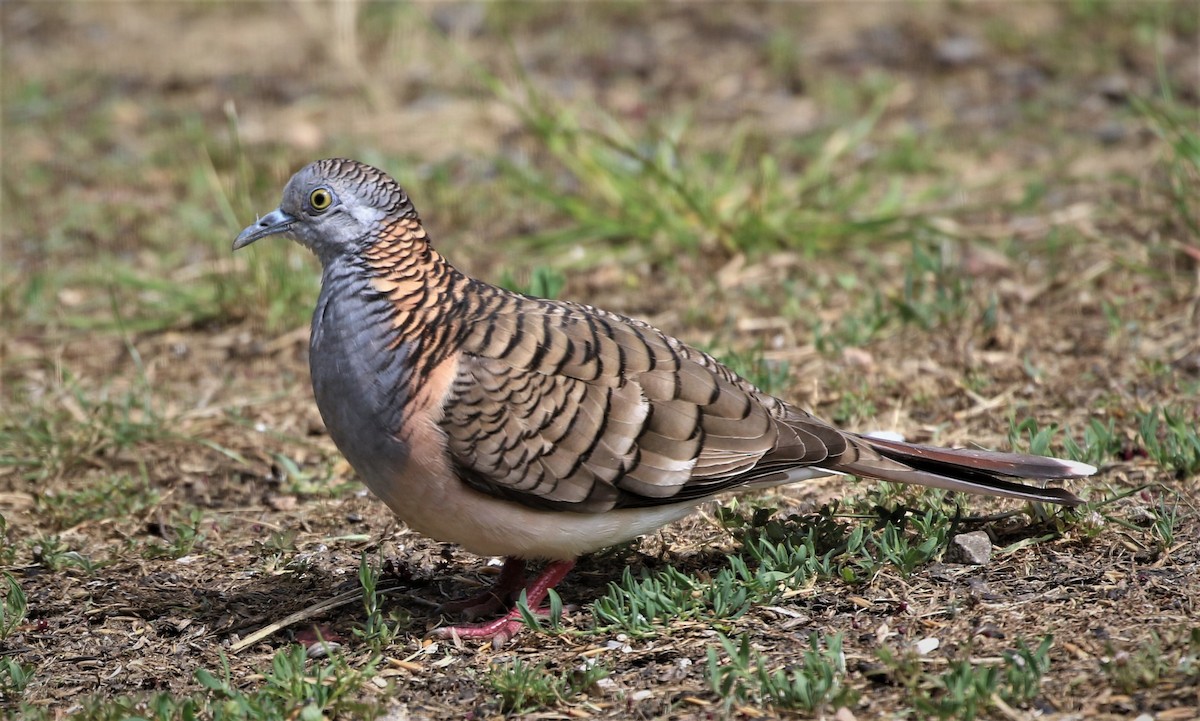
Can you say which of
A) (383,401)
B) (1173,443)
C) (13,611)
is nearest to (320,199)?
(383,401)

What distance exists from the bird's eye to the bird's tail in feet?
5.28

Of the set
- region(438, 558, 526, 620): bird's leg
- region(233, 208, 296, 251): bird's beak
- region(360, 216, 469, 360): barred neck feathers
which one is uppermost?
region(233, 208, 296, 251): bird's beak

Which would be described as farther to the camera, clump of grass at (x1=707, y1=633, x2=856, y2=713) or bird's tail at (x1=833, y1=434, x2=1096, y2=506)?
bird's tail at (x1=833, y1=434, x2=1096, y2=506)

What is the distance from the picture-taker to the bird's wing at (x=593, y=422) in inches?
143

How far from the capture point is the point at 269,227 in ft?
12.9

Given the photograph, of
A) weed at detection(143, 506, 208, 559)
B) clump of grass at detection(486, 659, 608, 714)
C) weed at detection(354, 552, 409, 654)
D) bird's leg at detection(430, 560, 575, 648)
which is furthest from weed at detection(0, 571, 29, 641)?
clump of grass at detection(486, 659, 608, 714)

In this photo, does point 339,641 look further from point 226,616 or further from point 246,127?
point 246,127

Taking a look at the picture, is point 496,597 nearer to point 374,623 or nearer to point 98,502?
point 374,623

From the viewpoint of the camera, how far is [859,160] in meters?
7.62

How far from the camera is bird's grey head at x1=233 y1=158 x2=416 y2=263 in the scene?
12.5 ft

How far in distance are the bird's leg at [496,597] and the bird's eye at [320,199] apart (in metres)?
1.15

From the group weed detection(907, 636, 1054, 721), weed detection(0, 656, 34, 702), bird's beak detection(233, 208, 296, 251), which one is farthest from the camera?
bird's beak detection(233, 208, 296, 251)

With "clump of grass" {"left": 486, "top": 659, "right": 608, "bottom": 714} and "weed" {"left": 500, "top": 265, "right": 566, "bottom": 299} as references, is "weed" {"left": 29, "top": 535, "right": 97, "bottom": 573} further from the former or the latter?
"weed" {"left": 500, "top": 265, "right": 566, "bottom": 299}

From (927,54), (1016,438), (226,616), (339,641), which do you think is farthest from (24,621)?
(927,54)
